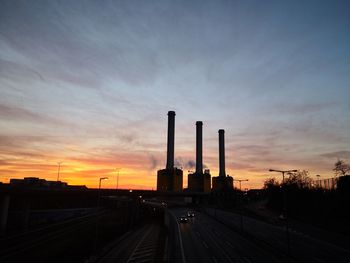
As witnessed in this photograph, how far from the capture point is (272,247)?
41656 millimetres

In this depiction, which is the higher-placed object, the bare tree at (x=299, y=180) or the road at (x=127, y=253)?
the bare tree at (x=299, y=180)

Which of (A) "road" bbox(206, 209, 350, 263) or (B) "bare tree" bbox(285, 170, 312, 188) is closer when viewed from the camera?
(A) "road" bbox(206, 209, 350, 263)

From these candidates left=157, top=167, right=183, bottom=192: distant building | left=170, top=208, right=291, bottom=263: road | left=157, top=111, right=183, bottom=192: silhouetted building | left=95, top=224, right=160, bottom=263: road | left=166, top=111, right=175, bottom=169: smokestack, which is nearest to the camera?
left=170, top=208, right=291, bottom=263: road

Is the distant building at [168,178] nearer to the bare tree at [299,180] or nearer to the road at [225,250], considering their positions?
the bare tree at [299,180]

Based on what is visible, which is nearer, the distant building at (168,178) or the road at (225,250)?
the road at (225,250)

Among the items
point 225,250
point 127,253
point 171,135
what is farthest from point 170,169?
point 225,250

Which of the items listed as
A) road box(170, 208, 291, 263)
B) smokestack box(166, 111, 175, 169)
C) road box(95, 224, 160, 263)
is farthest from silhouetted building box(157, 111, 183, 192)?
road box(170, 208, 291, 263)

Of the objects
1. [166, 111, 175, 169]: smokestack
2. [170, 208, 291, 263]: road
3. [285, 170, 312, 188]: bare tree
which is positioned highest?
[166, 111, 175, 169]: smokestack

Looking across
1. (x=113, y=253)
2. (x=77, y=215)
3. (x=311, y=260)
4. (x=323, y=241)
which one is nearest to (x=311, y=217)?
(x=323, y=241)

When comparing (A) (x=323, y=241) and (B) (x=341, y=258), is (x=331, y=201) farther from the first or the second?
(B) (x=341, y=258)

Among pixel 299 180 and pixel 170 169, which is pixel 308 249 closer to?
pixel 299 180

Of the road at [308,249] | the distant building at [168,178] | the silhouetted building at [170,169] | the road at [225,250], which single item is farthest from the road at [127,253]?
the distant building at [168,178]

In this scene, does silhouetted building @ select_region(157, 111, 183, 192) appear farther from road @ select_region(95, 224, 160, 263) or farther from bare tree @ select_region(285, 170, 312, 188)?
road @ select_region(95, 224, 160, 263)

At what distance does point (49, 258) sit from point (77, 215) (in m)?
74.4
